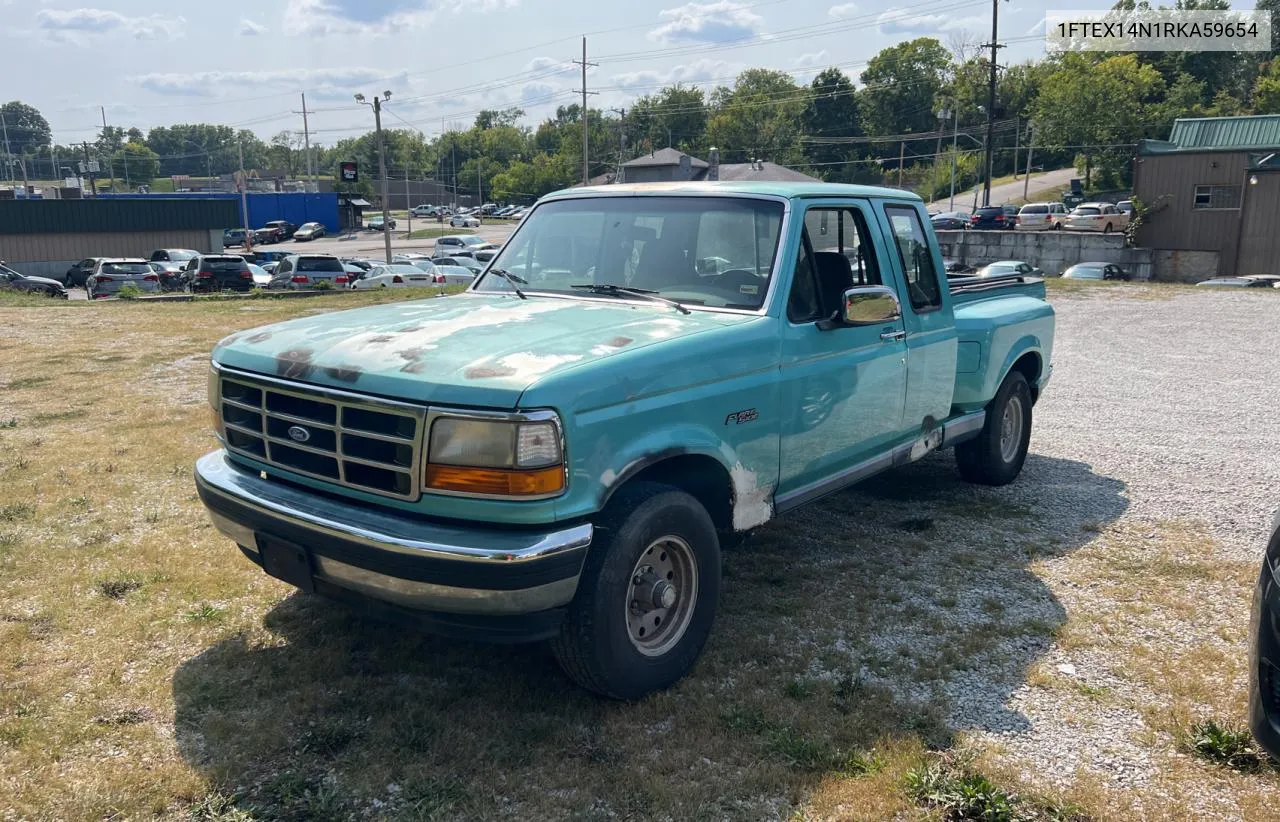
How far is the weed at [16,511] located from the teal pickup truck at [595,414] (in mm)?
2448

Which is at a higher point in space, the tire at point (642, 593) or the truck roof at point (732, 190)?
the truck roof at point (732, 190)

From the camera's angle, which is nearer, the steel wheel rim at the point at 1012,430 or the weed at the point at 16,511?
the weed at the point at 16,511

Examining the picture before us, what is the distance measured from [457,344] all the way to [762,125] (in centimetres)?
10940

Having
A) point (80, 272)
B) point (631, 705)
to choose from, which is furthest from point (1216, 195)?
point (80, 272)

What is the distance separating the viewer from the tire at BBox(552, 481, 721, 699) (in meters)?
3.47

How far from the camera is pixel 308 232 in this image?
72125 mm

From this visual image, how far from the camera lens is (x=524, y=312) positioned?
4.46 m

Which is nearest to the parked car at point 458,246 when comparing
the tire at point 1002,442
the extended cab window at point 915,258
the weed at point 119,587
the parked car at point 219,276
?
the parked car at point 219,276

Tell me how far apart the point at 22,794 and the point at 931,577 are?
4169 mm

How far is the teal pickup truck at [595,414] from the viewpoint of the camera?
3301mm

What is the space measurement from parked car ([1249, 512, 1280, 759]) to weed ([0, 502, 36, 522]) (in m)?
6.32

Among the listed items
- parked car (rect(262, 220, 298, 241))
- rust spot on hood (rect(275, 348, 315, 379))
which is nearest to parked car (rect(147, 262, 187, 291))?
rust spot on hood (rect(275, 348, 315, 379))

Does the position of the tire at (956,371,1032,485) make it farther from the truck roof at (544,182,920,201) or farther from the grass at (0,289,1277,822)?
the truck roof at (544,182,920,201)

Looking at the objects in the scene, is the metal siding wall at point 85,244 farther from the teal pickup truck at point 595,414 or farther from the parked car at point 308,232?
the teal pickup truck at point 595,414
